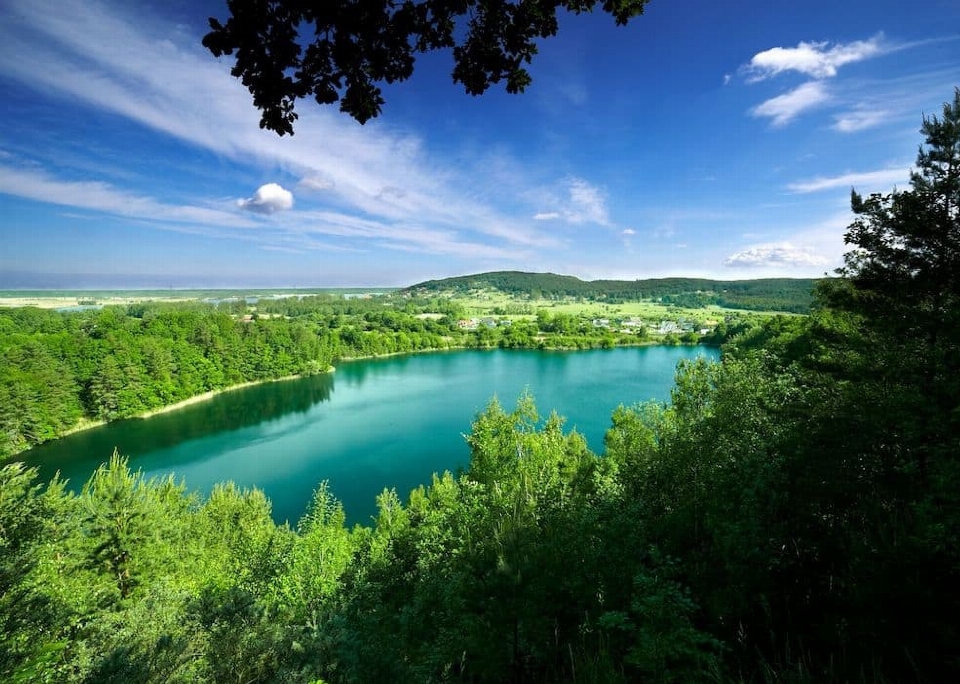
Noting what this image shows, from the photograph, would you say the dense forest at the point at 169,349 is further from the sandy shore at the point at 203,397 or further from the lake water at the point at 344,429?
the lake water at the point at 344,429

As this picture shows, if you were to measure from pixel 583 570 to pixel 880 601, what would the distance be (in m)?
3.72

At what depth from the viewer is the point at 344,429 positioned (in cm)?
3609

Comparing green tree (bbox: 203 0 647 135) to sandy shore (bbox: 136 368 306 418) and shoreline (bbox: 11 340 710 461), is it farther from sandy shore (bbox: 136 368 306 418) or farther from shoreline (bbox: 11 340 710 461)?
sandy shore (bbox: 136 368 306 418)

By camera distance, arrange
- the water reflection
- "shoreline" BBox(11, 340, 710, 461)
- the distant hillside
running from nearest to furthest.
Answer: the water reflection < "shoreline" BBox(11, 340, 710, 461) < the distant hillside

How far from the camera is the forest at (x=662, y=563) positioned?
11.2ft

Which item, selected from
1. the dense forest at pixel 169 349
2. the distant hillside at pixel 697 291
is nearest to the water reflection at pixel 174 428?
the dense forest at pixel 169 349

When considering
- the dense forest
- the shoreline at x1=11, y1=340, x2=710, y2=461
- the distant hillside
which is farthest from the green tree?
the distant hillside

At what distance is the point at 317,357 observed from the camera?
63.3 metres

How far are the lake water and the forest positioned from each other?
1278 cm

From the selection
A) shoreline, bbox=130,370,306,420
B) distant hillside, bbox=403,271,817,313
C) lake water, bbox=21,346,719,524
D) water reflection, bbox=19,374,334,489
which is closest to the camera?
lake water, bbox=21,346,719,524

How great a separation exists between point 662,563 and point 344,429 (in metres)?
34.2

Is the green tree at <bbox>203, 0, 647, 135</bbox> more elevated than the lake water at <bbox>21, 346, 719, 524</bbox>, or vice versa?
the green tree at <bbox>203, 0, 647, 135</bbox>

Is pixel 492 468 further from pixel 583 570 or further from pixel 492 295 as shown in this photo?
pixel 492 295

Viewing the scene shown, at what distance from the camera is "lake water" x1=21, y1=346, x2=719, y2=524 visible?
26.9 m
